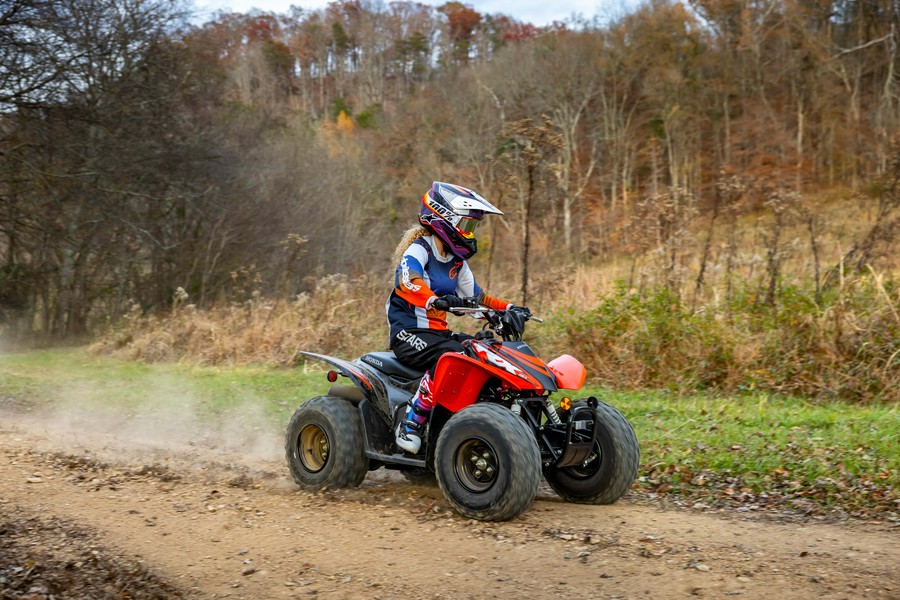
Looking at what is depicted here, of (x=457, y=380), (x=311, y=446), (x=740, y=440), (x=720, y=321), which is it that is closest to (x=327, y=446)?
(x=311, y=446)

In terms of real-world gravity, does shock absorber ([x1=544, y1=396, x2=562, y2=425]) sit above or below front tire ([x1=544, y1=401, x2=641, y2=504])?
above

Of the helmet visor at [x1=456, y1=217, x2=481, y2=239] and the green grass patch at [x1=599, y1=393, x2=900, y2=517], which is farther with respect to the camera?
the green grass patch at [x1=599, y1=393, x2=900, y2=517]

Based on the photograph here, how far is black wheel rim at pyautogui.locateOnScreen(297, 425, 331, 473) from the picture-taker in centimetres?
782

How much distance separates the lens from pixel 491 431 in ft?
20.7

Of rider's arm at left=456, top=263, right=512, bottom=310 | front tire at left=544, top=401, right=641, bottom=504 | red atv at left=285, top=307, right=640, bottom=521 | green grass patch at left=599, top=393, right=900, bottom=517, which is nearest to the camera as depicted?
red atv at left=285, top=307, right=640, bottom=521

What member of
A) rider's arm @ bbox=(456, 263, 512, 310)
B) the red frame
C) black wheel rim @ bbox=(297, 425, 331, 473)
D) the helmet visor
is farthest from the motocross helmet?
black wheel rim @ bbox=(297, 425, 331, 473)

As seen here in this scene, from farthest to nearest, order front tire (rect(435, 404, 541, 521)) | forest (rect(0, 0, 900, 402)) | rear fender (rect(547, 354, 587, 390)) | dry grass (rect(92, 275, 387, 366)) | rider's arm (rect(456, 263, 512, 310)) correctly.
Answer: dry grass (rect(92, 275, 387, 366)), forest (rect(0, 0, 900, 402)), rider's arm (rect(456, 263, 512, 310)), rear fender (rect(547, 354, 587, 390)), front tire (rect(435, 404, 541, 521))

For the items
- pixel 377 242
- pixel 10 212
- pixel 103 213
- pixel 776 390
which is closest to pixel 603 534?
pixel 776 390

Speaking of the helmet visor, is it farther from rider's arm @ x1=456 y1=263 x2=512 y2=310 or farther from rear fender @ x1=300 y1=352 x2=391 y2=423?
rear fender @ x1=300 y1=352 x2=391 y2=423

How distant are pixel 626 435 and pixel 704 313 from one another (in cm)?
670

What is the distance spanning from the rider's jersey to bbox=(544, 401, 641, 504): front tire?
140 cm

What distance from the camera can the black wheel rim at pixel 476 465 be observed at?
21.3ft

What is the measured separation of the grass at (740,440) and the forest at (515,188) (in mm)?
1318

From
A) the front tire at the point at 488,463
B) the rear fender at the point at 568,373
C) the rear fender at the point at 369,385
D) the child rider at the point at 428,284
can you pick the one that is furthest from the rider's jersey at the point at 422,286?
the front tire at the point at 488,463
